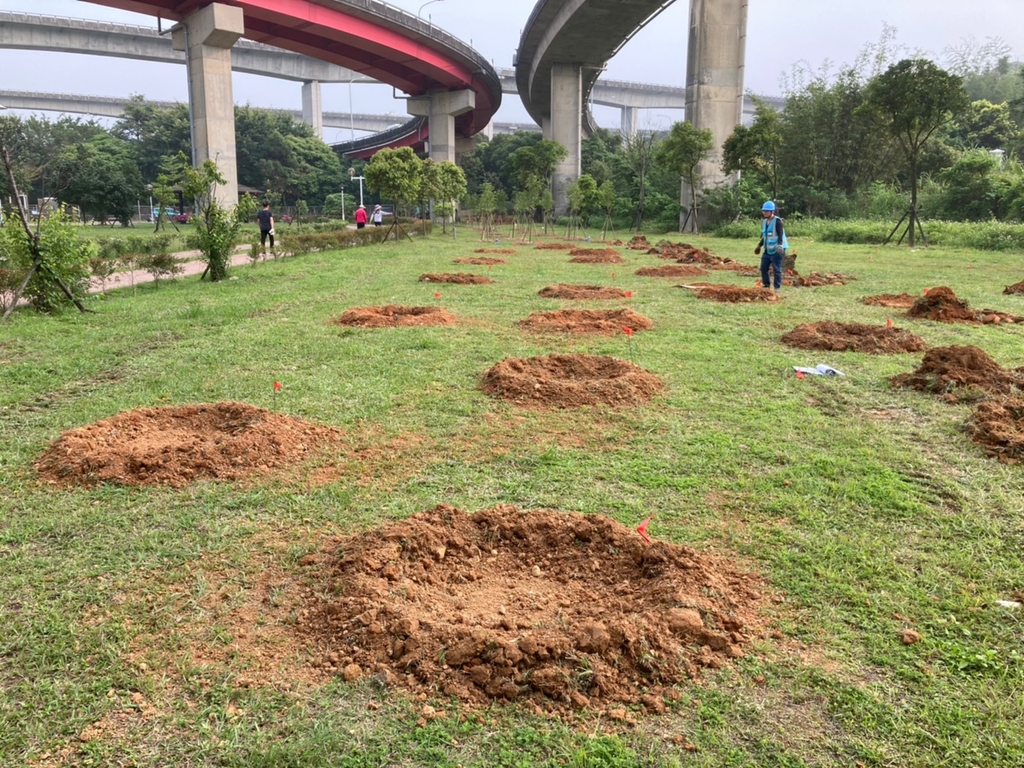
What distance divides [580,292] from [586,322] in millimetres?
3092

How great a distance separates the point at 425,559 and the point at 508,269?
557 inches

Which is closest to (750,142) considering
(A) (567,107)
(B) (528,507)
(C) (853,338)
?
(A) (567,107)

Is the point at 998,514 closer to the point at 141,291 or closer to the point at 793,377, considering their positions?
the point at 793,377

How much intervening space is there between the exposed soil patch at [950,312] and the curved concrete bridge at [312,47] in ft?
84.7

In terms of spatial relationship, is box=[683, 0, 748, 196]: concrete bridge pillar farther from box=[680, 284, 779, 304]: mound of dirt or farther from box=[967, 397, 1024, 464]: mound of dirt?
box=[967, 397, 1024, 464]: mound of dirt

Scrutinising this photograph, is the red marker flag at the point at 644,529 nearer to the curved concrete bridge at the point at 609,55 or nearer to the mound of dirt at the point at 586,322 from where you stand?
A: the mound of dirt at the point at 586,322

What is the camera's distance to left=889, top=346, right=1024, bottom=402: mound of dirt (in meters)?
6.07

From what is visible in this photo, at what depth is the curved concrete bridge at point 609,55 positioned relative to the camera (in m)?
30.1

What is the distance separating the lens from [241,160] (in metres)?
59.9

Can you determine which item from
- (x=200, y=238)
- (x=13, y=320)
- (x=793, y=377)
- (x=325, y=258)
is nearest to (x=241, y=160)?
(x=325, y=258)

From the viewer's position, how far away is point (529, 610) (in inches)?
120

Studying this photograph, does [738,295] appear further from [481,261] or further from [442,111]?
[442,111]

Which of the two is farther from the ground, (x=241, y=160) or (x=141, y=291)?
(x=241, y=160)

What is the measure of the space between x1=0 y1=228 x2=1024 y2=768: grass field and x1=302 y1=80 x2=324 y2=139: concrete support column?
66.9 m
